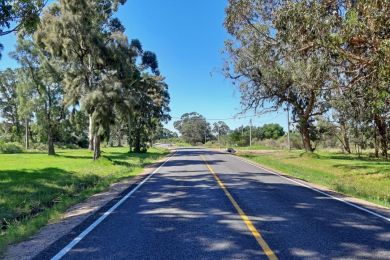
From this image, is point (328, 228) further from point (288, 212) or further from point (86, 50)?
point (86, 50)

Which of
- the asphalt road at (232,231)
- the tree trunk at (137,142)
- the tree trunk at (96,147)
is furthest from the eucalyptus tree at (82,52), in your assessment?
the tree trunk at (137,142)

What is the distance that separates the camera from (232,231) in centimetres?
767

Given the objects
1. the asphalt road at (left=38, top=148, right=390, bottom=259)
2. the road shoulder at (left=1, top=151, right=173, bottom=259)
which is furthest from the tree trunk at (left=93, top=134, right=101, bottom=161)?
the asphalt road at (left=38, top=148, right=390, bottom=259)

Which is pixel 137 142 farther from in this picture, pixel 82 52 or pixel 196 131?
pixel 196 131

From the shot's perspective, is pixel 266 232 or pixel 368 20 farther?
Answer: pixel 368 20

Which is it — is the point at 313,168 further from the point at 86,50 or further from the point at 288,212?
the point at 288,212

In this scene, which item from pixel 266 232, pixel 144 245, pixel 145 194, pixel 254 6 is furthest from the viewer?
pixel 254 6

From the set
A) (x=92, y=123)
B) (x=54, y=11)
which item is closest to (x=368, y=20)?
(x=92, y=123)

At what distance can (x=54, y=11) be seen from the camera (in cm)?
3003

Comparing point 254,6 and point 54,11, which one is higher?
point 54,11

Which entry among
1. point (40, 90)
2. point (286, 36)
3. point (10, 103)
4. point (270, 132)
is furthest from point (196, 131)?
point (286, 36)

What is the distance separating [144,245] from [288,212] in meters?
4.44

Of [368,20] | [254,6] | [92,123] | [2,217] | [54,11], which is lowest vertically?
[2,217]

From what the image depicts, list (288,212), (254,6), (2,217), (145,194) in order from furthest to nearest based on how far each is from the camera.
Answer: (254,6)
(145,194)
(2,217)
(288,212)
